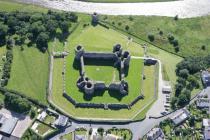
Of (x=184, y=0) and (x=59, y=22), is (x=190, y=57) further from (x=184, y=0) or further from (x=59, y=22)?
(x=59, y=22)

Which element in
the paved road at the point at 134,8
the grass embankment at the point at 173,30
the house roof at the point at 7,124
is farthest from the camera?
the paved road at the point at 134,8

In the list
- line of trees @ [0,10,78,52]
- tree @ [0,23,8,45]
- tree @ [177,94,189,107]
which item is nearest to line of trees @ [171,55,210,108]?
tree @ [177,94,189,107]

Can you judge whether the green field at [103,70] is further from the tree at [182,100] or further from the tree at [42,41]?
the tree at [182,100]

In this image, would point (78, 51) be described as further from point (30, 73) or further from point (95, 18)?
point (95, 18)

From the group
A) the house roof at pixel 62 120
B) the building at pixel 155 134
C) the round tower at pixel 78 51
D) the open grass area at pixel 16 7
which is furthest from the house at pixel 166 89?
the open grass area at pixel 16 7

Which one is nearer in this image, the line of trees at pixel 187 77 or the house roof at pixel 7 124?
the house roof at pixel 7 124

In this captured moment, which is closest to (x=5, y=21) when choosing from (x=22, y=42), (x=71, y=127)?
(x=22, y=42)

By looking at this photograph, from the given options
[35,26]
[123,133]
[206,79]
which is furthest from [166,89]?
[35,26]

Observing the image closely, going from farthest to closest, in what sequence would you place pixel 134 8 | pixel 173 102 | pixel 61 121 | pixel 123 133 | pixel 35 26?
pixel 134 8 → pixel 35 26 → pixel 173 102 → pixel 61 121 → pixel 123 133
